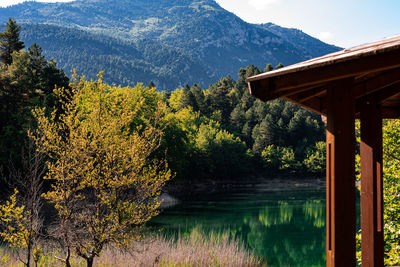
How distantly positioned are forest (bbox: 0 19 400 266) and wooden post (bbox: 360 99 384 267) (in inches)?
118

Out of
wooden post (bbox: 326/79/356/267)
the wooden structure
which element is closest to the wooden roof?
the wooden structure

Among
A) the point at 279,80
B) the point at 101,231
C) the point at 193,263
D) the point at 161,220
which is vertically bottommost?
the point at 161,220

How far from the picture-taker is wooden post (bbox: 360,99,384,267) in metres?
3.56

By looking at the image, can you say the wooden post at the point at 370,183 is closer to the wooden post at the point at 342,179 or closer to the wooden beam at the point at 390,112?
the wooden post at the point at 342,179

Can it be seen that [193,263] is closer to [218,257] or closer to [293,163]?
[218,257]

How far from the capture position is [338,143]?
2674 millimetres

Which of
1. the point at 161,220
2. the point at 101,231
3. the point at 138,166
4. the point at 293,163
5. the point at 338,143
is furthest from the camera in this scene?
the point at 293,163

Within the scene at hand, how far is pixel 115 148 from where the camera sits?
7.99m

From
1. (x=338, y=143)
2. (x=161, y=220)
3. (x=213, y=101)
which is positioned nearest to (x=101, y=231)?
(x=338, y=143)

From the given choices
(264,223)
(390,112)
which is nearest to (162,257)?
(390,112)

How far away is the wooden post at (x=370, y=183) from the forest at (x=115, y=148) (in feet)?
9.81

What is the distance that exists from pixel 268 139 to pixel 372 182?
58762mm

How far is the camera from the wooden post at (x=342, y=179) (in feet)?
8.63

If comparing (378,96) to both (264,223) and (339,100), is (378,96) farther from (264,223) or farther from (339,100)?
(264,223)
